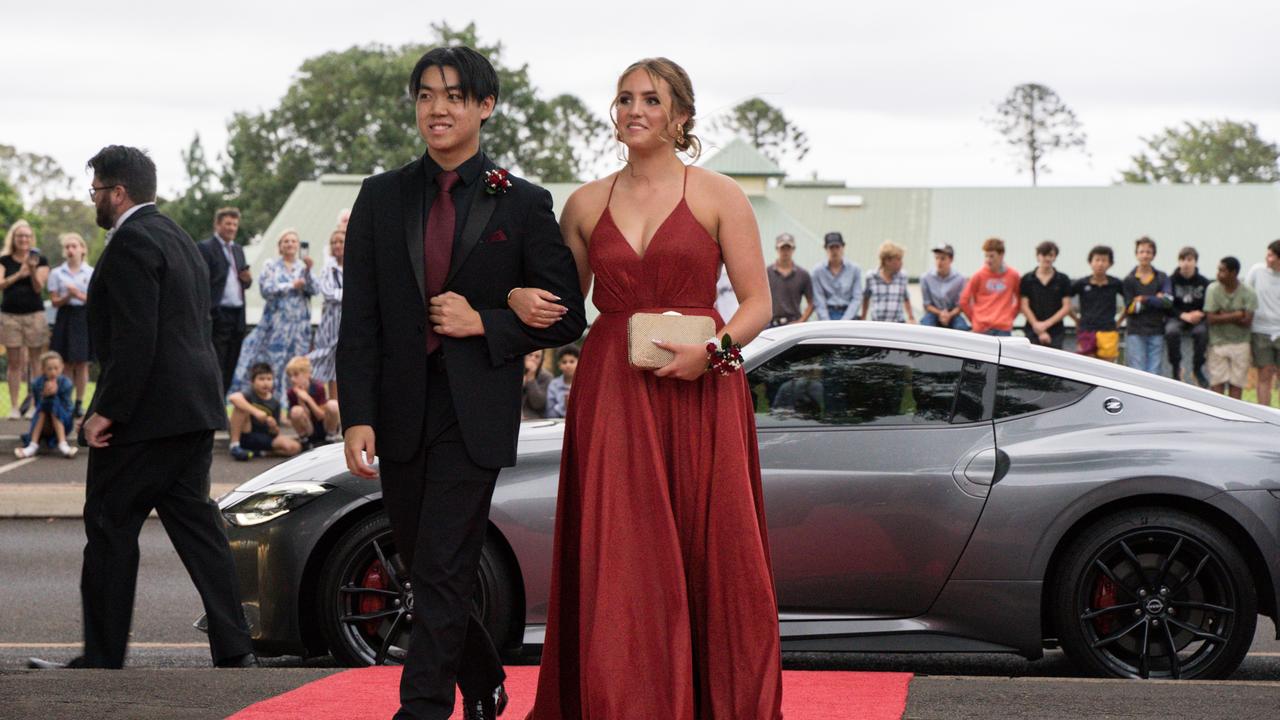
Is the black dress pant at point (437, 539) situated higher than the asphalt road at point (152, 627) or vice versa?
the black dress pant at point (437, 539)

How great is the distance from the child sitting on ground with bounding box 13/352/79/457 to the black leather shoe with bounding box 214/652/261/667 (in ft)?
29.5

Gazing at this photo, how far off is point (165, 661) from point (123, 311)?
6.86 feet

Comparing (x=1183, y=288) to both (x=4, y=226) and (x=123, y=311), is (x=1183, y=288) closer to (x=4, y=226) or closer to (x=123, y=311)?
(x=123, y=311)

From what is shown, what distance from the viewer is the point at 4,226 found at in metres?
88.8

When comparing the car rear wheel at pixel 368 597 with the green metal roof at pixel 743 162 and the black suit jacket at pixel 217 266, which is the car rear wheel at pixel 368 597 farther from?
the green metal roof at pixel 743 162

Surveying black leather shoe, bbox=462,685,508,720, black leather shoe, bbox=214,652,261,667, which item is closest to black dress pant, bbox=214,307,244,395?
black leather shoe, bbox=214,652,261,667

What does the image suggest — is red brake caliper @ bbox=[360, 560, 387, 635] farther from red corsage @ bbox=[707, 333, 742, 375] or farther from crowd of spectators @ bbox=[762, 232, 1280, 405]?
crowd of spectators @ bbox=[762, 232, 1280, 405]

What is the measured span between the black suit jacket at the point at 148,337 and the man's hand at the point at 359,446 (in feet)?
7.08

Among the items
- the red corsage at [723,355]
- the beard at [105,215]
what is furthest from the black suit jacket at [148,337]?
the red corsage at [723,355]

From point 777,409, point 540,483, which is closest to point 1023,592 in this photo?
point 777,409

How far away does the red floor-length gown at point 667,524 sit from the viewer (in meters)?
4.47

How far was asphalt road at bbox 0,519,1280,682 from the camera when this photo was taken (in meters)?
7.33

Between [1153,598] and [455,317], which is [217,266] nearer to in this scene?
[1153,598]

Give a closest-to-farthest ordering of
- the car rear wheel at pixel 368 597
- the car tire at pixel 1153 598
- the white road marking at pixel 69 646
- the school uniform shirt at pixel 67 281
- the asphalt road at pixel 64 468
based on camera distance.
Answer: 1. the car tire at pixel 1153 598
2. the car rear wheel at pixel 368 597
3. the white road marking at pixel 69 646
4. the asphalt road at pixel 64 468
5. the school uniform shirt at pixel 67 281
